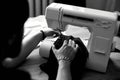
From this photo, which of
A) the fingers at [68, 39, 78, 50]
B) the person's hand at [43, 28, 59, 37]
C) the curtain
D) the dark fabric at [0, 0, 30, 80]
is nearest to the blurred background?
the curtain

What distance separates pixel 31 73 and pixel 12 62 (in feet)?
0.41

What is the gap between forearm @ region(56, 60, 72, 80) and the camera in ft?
3.72

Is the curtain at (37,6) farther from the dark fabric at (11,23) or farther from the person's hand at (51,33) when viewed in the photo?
the dark fabric at (11,23)

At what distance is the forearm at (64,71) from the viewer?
113 centimetres

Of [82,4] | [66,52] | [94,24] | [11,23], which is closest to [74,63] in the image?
[66,52]

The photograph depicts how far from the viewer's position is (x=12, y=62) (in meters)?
1.21

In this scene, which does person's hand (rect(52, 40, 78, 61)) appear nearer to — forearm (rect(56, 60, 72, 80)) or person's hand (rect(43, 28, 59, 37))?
forearm (rect(56, 60, 72, 80))

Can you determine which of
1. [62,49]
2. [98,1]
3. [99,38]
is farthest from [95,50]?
[98,1]

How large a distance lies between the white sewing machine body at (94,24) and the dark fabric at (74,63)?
0.04 metres

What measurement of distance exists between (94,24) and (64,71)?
318 mm

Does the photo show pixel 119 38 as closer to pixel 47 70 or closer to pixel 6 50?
pixel 47 70

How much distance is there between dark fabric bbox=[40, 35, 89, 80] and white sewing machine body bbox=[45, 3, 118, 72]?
1.8 inches

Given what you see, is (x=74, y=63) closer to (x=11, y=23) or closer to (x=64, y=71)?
(x=64, y=71)

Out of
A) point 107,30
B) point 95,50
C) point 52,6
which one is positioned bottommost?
point 95,50
